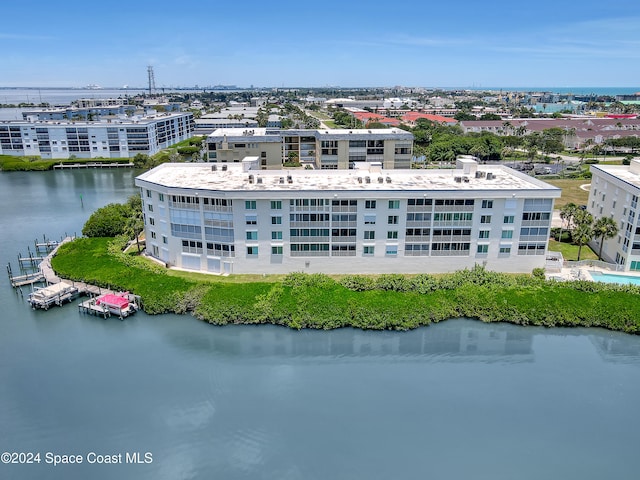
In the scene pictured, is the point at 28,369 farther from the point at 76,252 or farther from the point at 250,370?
the point at 76,252

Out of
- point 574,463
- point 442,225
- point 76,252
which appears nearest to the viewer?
point 574,463

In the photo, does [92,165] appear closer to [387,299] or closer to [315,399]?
[387,299]

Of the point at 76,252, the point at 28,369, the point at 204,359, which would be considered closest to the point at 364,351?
the point at 204,359

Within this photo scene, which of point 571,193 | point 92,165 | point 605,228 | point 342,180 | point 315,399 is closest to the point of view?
point 315,399

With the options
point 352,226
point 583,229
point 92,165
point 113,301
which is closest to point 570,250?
point 583,229

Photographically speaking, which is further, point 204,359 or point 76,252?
point 76,252

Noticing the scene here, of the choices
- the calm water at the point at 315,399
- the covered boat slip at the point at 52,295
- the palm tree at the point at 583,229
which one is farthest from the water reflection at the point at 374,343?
the palm tree at the point at 583,229

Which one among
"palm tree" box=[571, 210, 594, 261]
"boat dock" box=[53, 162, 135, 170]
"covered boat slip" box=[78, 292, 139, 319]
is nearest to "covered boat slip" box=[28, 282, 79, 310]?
"covered boat slip" box=[78, 292, 139, 319]
